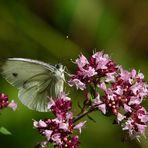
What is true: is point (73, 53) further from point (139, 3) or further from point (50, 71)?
point (50, 71)

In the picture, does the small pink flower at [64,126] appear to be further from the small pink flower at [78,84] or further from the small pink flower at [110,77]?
the small pink flower at [110,77]

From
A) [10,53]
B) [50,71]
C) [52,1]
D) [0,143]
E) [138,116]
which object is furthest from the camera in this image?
[52,1]

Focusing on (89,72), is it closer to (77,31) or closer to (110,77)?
(110,77)

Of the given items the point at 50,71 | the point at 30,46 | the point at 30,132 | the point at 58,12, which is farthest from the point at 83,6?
the point at 50,71

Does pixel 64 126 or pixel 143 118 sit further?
pixel 143 118

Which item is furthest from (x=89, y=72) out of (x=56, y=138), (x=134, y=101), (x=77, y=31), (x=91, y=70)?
(x=77, y=31)

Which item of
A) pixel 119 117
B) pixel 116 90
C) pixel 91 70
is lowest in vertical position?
pixel 119 117

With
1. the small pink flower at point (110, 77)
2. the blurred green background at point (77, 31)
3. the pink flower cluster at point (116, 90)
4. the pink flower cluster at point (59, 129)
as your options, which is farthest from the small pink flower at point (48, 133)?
the blurred green background at point (77, 31)
